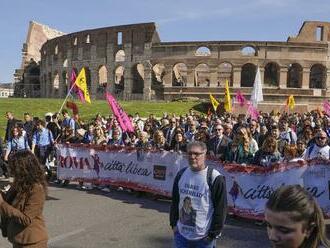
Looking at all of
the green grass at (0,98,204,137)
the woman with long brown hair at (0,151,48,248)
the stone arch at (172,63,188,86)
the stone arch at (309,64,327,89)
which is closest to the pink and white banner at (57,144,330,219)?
the woman with long brown hair at (0,151,48,248)

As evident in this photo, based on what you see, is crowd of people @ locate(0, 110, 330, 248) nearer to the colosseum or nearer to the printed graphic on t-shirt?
the printed graphic on t-shirt

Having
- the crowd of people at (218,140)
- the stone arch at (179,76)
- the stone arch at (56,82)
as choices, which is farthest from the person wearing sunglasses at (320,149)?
the stone arch at (56,82)

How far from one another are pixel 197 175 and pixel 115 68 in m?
58.4

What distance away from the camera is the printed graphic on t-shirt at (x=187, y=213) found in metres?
5.11

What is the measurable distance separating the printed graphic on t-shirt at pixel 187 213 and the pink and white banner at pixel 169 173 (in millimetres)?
4186

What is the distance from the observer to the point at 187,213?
5.16 meters

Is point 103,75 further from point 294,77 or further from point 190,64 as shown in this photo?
point 294,77

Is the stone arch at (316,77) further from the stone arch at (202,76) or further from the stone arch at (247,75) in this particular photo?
the stone arch at (202,76)

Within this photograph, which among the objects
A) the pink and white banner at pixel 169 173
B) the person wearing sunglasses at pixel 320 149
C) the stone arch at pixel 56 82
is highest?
the stone arch at pixel 56 82

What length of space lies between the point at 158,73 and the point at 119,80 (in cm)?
673

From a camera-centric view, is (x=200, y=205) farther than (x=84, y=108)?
No

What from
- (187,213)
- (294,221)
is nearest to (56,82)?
(187,213)

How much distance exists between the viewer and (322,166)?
29.1 ft

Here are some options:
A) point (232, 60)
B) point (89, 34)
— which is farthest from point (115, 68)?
point (232, 60)
